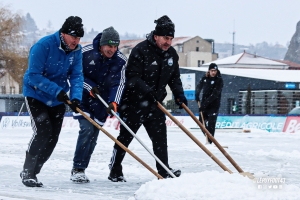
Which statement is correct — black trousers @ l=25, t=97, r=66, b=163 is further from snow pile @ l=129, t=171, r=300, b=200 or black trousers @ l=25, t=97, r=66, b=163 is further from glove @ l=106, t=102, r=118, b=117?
snow pile @ l=129, t=171, r=300, b=200

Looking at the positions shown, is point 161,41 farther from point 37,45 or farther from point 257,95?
point 257,95

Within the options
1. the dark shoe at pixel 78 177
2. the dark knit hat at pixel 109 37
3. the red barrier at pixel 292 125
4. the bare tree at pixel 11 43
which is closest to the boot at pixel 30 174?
the dark shoe at pixel 78 177

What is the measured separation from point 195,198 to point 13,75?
43.7 metres

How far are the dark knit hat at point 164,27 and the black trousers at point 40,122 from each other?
1302mm

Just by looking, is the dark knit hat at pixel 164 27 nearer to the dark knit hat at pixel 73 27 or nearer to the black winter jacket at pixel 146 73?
the black winter jacket at pixel 146 73

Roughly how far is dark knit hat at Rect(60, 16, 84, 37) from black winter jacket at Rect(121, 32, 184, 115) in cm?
88

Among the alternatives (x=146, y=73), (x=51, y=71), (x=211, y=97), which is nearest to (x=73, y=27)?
(x=51, y=71)

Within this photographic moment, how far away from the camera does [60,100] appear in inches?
233

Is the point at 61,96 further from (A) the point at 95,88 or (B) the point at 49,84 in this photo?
(A) the point at 95,88

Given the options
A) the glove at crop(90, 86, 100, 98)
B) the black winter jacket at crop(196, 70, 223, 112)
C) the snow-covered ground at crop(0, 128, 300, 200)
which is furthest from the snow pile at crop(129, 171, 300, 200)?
the black winter jacket at crop(196, 70, 223, 112)

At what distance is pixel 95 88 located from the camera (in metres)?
6.48

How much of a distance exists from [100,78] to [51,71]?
76cm

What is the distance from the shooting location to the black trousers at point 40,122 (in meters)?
6.09

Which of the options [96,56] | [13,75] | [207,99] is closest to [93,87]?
[96,56]
